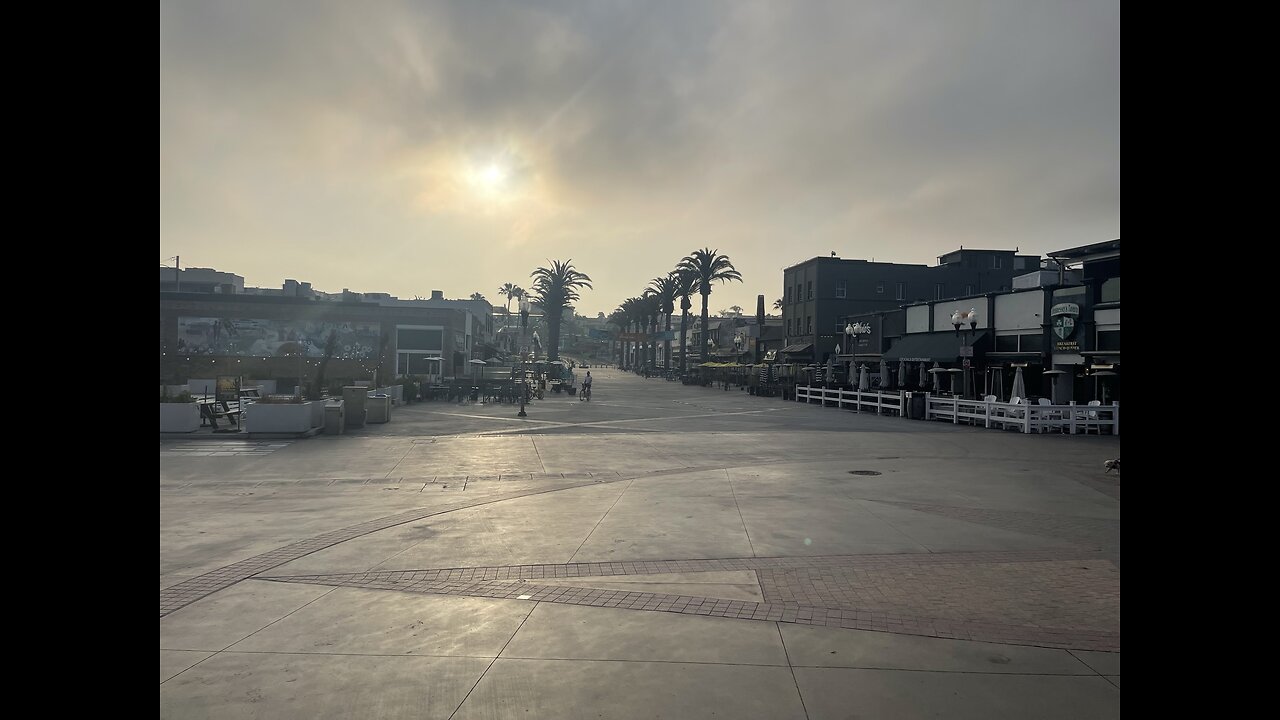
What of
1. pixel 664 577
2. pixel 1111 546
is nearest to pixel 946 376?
pixel 1111 546

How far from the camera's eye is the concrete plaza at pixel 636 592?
4875mm

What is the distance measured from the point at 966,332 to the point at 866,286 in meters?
26.0

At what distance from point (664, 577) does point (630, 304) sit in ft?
351

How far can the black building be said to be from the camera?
62.1m

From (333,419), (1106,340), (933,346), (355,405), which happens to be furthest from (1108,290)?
(333,419)

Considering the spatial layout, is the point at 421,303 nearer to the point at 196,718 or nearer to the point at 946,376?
the point at 946,376

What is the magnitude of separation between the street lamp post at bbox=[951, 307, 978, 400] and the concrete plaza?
22381 mm

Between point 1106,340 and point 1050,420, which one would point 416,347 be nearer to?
point 1050,420

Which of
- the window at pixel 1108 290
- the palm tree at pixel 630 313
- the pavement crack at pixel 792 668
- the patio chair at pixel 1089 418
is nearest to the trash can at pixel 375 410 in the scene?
the pavement crack at pixel 792 668

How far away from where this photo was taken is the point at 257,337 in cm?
5081

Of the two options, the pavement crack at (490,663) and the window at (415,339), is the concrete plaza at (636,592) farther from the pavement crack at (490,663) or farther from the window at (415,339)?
the window at (415,339)

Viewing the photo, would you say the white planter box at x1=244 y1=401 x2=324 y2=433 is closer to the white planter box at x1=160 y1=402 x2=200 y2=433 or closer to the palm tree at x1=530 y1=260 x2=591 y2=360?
the white planter box at x1=160 y1=402 x2=200 y2=433

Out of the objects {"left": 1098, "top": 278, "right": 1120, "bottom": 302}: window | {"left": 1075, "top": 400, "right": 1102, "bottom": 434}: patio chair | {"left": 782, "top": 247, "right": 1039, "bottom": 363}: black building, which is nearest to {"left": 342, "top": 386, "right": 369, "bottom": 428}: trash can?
{"left": 1075, "top": 400, "right": 1102, "bottom": 434}: patio chair
